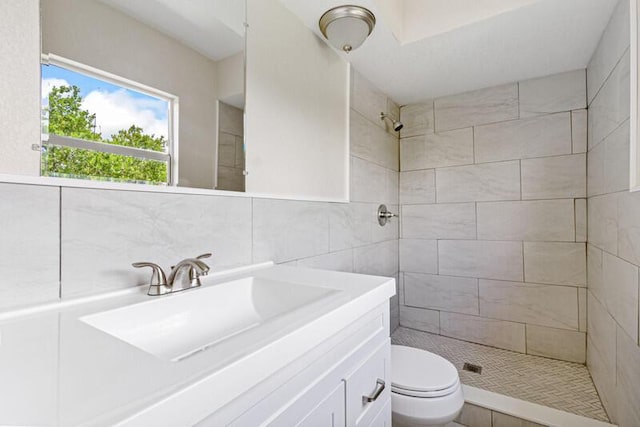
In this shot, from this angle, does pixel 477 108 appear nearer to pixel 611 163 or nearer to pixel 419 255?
pixel 611 163

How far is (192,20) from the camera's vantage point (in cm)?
106

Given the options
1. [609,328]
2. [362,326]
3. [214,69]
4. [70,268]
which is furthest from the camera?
[609,328]

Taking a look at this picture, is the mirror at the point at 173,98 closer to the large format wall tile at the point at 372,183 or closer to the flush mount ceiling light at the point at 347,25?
the flush mount ceiling light at the point at 347,25

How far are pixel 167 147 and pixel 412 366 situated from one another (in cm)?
143

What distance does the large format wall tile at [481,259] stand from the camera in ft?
7.28

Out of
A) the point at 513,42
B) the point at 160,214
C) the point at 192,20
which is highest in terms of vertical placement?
the point at 513,42

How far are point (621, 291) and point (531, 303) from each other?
0.93m

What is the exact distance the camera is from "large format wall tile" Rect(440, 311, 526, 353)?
2.21m

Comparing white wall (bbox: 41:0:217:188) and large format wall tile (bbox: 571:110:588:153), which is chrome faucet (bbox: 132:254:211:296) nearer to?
white wall (bbox: 41:0:217:188)

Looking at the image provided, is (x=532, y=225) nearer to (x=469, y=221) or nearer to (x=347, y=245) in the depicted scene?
(x=469, y=221)

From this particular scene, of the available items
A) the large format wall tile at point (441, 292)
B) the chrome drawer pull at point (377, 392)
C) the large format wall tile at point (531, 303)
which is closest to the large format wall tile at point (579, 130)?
the large format wall tile at point (531, 303)

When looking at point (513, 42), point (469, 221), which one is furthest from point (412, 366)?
point (513, 42)

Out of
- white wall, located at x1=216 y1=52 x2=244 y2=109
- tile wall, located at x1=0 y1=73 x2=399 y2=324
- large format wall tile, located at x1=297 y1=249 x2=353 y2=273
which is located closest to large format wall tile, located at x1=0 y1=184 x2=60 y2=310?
tile wall, located at x1=0 y1=73 x2=399 y2=324

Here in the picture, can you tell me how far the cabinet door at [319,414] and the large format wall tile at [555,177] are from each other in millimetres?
2063
